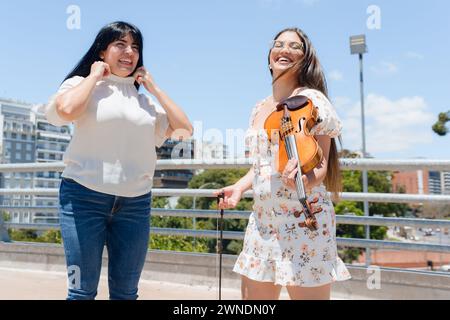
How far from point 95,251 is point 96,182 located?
316 millimetres

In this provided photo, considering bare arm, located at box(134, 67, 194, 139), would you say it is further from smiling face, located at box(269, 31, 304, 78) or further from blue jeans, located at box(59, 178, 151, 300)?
smiling face, located at box(269, 31, 304, 78)

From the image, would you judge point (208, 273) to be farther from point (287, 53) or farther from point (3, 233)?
point (3, 233)

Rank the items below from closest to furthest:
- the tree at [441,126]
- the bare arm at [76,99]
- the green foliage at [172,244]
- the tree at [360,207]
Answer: the bare arm at [76,99] → the green foliage at [172,244] → the tree at [441,126] → the tree at [360,207]

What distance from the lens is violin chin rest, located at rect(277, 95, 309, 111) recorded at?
2188mm

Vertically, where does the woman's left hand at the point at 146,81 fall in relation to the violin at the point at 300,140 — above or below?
above

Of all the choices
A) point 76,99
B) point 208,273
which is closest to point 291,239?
point 76,99

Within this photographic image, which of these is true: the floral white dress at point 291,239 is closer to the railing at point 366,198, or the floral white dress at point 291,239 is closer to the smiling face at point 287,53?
the smiling face at point 287,53

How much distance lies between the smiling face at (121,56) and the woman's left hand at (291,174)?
95 centimetres

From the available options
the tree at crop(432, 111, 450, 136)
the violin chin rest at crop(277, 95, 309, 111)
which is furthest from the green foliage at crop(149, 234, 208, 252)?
the tree at crop(432, 111, 450, 136)

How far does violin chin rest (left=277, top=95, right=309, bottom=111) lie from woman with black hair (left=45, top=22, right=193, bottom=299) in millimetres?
546

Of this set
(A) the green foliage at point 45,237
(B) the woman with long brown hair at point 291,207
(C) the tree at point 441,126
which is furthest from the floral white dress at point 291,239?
(C) the tree at point 441,126

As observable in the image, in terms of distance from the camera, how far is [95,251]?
2.25m

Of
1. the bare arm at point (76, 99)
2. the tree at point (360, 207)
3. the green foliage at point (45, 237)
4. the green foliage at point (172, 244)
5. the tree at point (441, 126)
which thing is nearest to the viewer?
the bare arm at point (76, 99)

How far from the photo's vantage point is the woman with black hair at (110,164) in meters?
2.22
